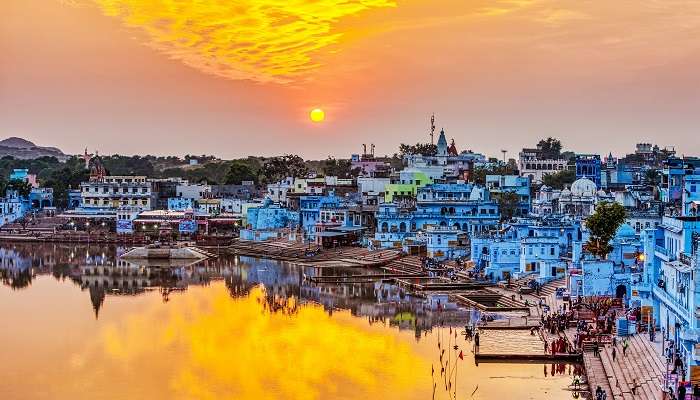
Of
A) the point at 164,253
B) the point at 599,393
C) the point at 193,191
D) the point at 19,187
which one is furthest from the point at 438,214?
the point at 19,187

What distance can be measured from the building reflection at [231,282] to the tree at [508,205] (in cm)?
1282

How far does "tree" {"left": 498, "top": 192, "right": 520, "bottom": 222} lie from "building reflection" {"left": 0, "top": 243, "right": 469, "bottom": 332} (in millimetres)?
12824

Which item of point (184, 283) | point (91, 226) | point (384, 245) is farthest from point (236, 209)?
point (184, 283)

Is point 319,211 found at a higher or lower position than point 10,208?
higher

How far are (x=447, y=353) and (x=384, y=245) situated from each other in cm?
2522

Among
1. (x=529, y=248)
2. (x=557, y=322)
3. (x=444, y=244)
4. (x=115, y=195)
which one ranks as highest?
(x=115, y=195)

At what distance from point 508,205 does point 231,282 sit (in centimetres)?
1857

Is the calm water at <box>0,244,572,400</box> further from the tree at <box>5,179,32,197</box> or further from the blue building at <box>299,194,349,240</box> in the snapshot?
the tree at <box>5,179,32,197</box>

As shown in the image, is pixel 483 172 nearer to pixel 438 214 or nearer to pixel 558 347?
pixel 438 214

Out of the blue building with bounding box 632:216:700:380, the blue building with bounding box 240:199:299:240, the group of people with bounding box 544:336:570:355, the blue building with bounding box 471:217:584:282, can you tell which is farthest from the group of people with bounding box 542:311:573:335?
the blue building with bounding box 240:199:299:240

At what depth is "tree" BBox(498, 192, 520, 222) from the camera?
54.7 metres

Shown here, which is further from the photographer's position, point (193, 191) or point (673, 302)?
point (193, 191)

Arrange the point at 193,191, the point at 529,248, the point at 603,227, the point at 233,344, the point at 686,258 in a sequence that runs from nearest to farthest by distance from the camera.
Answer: the point at 686,258 → the point at 233,344 → the point at 603,227 → the point at 529,248 → the point at 193,191

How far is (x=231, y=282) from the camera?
141 ft
